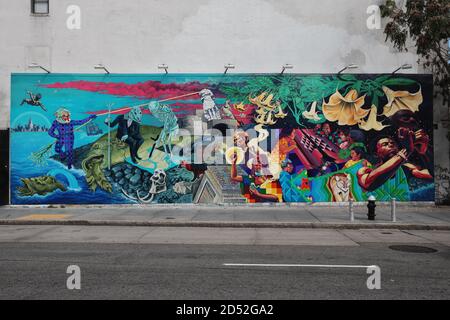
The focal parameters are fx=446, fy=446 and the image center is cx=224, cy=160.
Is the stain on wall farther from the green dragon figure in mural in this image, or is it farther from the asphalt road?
the green dragon figure in mural

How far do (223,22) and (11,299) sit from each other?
1506 centimetres

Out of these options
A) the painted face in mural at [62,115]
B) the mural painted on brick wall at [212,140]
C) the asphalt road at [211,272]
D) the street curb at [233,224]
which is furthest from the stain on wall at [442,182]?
the painted face in mural at [62,115]

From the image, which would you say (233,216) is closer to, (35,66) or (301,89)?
(301,89)

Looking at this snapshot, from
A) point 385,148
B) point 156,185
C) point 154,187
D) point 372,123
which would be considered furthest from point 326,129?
point 154,187

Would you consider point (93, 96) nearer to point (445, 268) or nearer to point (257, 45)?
point (257, 45)

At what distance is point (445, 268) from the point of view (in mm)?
7820

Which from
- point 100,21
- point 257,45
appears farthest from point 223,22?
point 100,21

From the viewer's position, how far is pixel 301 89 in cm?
1808

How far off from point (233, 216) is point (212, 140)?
391cm

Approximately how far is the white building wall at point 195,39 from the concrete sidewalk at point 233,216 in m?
4.80

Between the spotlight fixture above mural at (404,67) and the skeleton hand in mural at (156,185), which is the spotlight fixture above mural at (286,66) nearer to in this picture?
the spotlight fixture above mural at (404,67)

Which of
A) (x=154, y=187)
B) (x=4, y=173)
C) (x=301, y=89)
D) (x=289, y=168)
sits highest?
(x=301, y=89)

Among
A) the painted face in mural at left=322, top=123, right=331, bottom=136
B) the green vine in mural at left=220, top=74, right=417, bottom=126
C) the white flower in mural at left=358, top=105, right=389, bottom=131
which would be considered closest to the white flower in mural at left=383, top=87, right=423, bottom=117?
the green vine in mural at left=220, top=74, right=417, bottom=126

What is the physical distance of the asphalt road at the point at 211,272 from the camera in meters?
6.11
